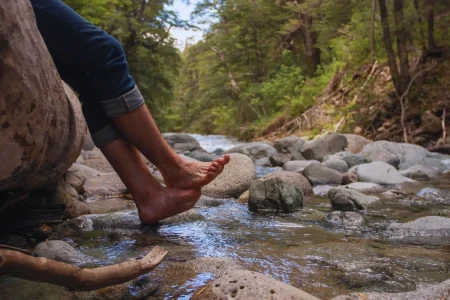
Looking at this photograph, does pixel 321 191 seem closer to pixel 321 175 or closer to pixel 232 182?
pixel 321 175

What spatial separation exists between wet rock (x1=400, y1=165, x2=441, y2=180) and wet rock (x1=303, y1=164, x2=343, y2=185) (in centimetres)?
102

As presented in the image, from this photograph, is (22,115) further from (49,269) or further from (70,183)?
(70,183)

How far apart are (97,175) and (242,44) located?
691 inches

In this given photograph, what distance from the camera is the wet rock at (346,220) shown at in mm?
2707

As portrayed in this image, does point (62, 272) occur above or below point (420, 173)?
above

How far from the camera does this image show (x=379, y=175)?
5.08m

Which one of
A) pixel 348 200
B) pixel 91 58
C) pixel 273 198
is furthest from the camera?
pixel 348 200

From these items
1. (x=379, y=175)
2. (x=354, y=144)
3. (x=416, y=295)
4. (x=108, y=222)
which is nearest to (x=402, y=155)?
(x=354, y=144)

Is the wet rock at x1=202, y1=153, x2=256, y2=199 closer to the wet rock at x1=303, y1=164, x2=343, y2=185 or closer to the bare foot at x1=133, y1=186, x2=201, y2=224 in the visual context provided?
the wet rock at x1=303, y1=164, x2=343, y2=185

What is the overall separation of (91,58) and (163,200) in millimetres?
740

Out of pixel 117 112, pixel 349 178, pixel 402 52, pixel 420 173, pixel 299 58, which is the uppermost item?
pixel 299 58

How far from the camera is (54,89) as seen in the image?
1.37 meters

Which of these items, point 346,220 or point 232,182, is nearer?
point 346,220

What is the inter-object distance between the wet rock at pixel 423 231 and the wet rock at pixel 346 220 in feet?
0.75
